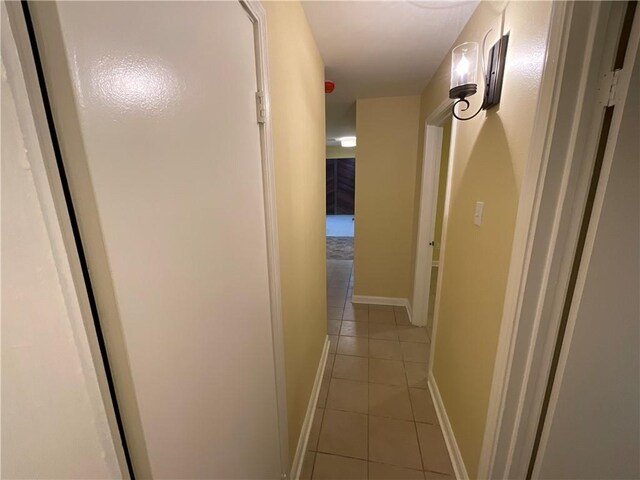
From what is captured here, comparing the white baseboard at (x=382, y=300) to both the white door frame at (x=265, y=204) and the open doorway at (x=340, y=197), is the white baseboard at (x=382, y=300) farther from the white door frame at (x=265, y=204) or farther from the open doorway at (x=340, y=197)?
the open doorway at (x=340, y=197)

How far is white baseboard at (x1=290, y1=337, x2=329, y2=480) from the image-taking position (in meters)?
1.41

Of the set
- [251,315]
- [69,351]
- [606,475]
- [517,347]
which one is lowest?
[606,475]

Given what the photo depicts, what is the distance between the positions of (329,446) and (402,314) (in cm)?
174

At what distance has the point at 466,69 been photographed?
121 centimetres

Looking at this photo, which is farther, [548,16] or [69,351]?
[548,16]

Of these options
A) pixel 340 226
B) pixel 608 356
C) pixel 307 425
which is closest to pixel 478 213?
pixel 608 356

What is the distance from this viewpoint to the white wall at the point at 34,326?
11.7 inches

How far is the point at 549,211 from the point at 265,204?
0.87 m

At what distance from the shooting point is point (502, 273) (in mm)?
1038

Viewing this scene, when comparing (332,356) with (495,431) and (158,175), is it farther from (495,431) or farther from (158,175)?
(158,175)

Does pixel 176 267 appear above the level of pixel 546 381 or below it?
above

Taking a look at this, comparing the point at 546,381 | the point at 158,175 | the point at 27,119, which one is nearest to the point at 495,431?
the point at 546,381

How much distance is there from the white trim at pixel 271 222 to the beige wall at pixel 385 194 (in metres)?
2.14

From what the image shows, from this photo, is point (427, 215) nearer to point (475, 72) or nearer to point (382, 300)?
point (382, 300)
